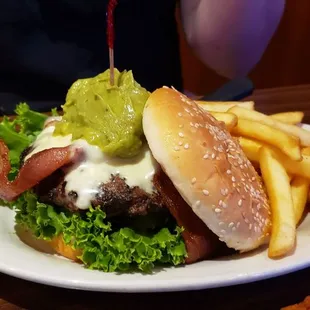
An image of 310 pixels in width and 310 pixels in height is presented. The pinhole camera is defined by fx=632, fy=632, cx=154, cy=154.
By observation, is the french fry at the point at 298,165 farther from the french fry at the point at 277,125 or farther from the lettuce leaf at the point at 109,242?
the lettuce leaf at the point at 109,242

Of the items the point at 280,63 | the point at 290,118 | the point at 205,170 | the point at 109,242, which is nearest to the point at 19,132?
the point at 109,242

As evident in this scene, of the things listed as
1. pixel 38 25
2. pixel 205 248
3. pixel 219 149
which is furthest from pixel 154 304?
pixel 38 25

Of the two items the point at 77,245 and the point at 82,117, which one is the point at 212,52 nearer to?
the point at 82,117

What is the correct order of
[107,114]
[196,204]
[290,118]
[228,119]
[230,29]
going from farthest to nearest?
[230,29] < [290,118] < [228,119] < [107,114] < [196,204]

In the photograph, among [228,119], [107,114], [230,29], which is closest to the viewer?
[107,114]

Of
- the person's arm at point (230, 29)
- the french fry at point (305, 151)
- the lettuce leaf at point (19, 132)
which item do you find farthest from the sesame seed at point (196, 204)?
the person's arm at point (230, 29)

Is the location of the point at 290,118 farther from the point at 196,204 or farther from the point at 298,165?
the point at 196,204
